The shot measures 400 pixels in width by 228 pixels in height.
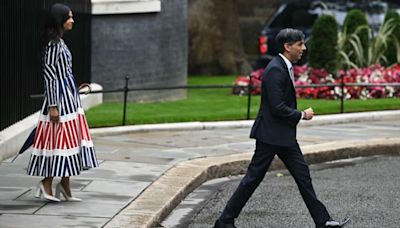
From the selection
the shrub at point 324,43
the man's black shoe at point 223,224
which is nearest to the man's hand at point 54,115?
the man's black shoe at point 223,224

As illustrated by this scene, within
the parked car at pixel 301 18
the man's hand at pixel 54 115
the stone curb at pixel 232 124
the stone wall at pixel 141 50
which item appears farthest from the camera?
the parked car at pixel 301 18

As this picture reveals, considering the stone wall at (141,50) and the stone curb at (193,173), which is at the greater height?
the stone wall at (141,50)

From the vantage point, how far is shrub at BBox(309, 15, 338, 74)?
1964 centimetres

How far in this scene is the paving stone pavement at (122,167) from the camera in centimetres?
888

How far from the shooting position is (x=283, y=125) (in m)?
8.53

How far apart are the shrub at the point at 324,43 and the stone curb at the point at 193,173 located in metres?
5.79

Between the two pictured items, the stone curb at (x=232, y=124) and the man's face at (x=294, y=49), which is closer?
the man's face at (x=294, y=49)

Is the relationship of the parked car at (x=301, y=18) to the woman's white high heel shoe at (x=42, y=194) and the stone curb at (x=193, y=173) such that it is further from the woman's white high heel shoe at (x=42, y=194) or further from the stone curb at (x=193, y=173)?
the woman's white high heel shoe at (x=42, y=194)

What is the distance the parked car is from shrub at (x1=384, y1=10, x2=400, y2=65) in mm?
1753

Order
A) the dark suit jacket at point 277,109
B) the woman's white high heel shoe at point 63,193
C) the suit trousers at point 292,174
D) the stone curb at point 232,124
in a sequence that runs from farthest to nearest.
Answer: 1. the stone curb at point 232,124
2. the woman's white high heel shoe at point 63,193
3. the suit trousers at point 292,174
4. the dark suit jacket at point 277,109

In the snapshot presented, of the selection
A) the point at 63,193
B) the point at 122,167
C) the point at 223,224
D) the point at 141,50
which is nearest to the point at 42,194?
the point at 63,193

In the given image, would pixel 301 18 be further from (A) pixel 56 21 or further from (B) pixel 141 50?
(A) pixel 56 21

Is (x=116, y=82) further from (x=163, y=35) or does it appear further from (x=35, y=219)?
(x=35, y=219)

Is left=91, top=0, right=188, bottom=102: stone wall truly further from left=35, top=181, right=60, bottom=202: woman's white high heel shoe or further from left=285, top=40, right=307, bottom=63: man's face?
left=285, top=40, right=307, bottom=63: man's face
